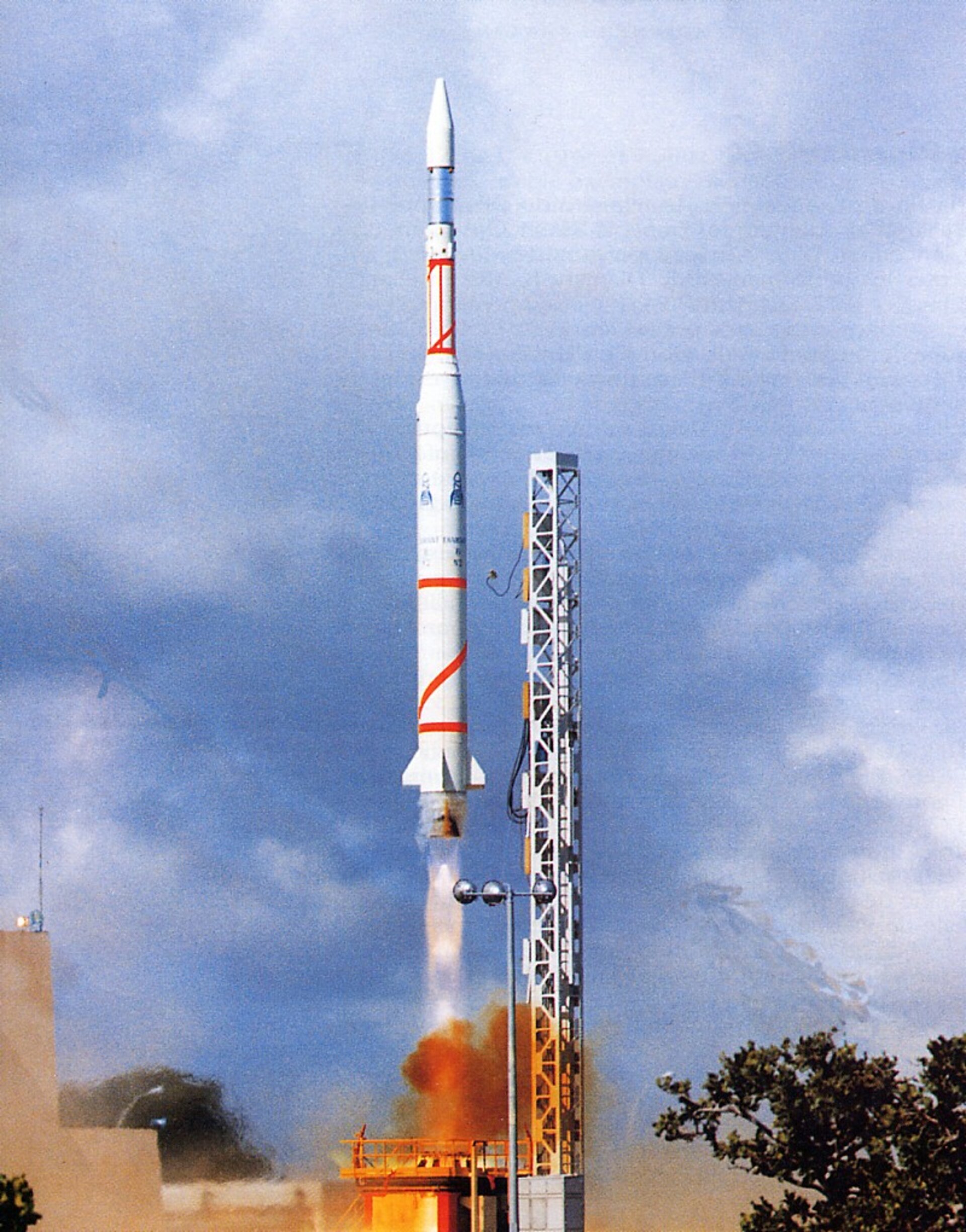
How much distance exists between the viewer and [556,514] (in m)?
92.5

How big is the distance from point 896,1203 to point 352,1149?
17781 millimetres

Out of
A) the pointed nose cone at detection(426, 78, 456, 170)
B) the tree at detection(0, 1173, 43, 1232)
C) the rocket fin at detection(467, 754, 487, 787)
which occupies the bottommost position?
the tree at detection(0, 1173, 43, 1232)

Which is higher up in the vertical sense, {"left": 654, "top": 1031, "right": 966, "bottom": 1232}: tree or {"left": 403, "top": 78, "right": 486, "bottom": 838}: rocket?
{"left": 403, "top": 78, "right": 486, "bottom": 838}: rocket

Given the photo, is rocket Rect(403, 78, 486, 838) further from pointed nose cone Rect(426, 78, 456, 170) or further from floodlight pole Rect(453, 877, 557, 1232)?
floodlight pole Rect(453, 877, 557, 1232)

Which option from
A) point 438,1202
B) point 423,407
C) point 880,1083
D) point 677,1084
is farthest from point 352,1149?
point 423,407

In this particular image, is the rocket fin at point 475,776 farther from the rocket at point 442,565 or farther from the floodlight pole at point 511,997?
the floodlight pole at point 511,997

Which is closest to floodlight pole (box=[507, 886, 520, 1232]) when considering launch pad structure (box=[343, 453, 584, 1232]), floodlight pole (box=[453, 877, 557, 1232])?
floodlight pole (box=[453, 877, 557, 1232])

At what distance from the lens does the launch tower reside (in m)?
90.5

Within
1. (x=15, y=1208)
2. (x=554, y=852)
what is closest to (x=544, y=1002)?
(x=554, y=852)

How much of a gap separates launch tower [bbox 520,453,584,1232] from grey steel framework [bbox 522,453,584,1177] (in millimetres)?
31

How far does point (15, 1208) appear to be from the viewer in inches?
2709

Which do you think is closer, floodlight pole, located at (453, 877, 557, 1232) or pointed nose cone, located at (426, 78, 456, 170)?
floodlight pole, located at (453, 877, 557, 1232)

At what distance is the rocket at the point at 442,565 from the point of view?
90.1 m

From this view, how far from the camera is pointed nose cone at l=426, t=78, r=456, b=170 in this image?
92.1m
